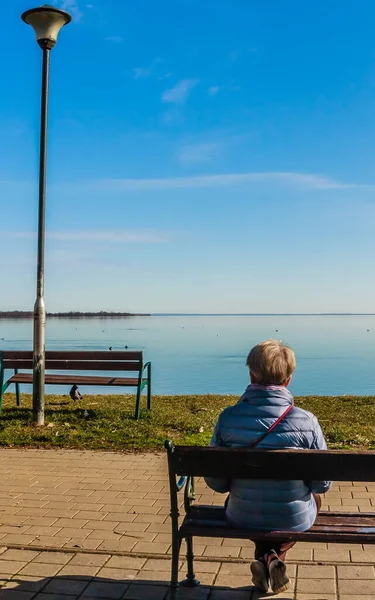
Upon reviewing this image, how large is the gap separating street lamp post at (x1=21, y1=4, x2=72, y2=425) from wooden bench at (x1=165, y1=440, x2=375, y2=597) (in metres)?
5.63

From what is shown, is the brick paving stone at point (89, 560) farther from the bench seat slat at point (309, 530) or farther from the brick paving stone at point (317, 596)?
the brick paving stone at point (317, 596)

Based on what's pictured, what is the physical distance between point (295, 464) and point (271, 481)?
0.21 meters

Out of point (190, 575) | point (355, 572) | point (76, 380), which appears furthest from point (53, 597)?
point (76, 380)

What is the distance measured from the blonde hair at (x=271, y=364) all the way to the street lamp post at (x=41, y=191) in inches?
Result: 227

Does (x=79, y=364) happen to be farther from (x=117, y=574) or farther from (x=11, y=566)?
(x=117, y=574)

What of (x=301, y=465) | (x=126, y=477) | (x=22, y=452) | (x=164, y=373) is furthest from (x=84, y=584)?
(x=164, y=373)

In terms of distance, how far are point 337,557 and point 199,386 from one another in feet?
59.6

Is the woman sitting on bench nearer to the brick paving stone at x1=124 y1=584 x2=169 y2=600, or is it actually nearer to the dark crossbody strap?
the dark crossbody strap

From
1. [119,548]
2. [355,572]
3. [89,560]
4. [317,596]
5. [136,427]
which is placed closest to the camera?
[317,596]

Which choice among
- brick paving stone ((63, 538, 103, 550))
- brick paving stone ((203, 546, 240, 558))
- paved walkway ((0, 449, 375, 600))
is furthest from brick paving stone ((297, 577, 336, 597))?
brick paving stone ((63, 538, 103, 550))

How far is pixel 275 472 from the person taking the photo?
3697mm

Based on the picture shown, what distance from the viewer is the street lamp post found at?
9.28 m

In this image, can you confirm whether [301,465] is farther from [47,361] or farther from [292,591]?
[47,361]

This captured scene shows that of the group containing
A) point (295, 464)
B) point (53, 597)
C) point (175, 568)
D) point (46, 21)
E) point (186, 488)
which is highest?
point (46, 21)
